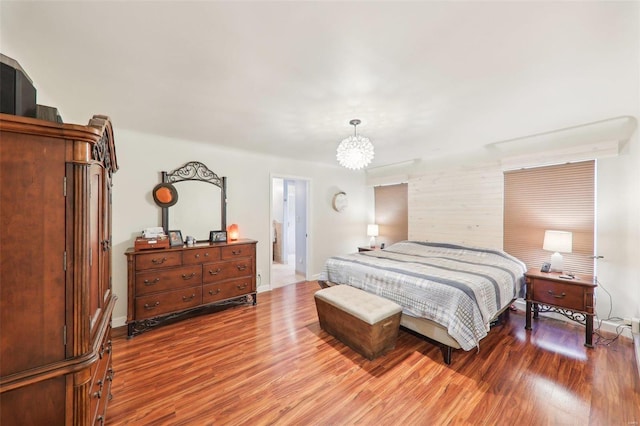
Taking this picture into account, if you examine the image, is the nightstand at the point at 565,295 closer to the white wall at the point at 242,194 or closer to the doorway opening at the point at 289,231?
the white wall at the point at 242,194

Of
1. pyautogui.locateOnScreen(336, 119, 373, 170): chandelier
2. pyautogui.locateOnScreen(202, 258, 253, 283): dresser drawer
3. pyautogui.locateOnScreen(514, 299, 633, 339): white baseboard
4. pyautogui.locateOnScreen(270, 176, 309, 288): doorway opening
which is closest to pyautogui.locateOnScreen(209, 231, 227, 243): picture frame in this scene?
pyautogui.locateOnScreen(202, 258, 253, 283): dresser drawer

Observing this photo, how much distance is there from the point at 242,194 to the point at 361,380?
122 inches

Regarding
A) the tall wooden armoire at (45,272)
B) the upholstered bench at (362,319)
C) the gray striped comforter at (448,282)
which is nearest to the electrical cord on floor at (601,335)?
the gray striped comforter at (448,282)

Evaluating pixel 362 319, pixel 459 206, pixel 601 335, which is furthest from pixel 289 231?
pixel 601 335

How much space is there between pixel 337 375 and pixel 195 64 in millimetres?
2643

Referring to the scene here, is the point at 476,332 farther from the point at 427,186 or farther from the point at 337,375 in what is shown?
the point at 427,186

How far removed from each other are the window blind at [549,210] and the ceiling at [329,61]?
29.2 inches

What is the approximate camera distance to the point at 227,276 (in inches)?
133

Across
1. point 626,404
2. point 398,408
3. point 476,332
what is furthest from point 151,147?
point 626,404

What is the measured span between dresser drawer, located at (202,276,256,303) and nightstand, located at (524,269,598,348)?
140 inches

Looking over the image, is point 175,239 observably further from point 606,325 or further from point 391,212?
point 606,325

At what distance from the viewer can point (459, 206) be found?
13.2 ft

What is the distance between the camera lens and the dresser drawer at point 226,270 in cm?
319

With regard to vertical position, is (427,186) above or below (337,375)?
above
